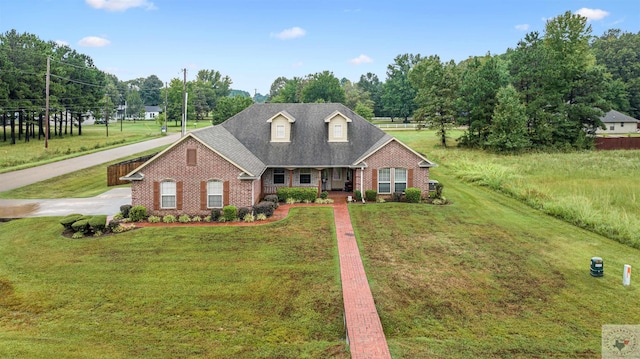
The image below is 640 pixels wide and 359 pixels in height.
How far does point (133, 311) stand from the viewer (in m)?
12.2

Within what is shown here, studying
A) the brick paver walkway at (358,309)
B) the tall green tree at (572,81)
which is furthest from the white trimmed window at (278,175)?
the tall green tree at (572,81)

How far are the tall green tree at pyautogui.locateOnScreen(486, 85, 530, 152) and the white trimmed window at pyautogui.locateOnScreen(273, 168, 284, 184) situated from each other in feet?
108

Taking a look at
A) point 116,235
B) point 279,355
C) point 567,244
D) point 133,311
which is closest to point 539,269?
point 567,244

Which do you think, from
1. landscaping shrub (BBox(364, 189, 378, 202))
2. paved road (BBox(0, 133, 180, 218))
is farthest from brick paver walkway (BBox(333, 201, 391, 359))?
paved road (BBox(0, 133, 180, 218))

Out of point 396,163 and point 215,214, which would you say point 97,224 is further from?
point 396,163

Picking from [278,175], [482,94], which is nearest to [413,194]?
[278,175]

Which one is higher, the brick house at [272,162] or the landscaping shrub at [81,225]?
the brick house at [272,162]

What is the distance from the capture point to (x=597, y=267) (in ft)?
48.0

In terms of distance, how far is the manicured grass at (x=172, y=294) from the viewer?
10211 millimetres

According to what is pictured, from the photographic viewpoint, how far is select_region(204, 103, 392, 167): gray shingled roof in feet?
90.9

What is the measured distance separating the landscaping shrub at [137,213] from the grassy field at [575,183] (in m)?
22.7

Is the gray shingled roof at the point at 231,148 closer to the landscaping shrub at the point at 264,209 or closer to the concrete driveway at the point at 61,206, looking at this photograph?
the landscaping shrub at the point at 264,209

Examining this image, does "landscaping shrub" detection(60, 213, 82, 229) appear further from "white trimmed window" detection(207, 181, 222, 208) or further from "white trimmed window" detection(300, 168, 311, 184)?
"white trimmed window" detection(300, 168, 311, 184)

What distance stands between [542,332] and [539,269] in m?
5.22
